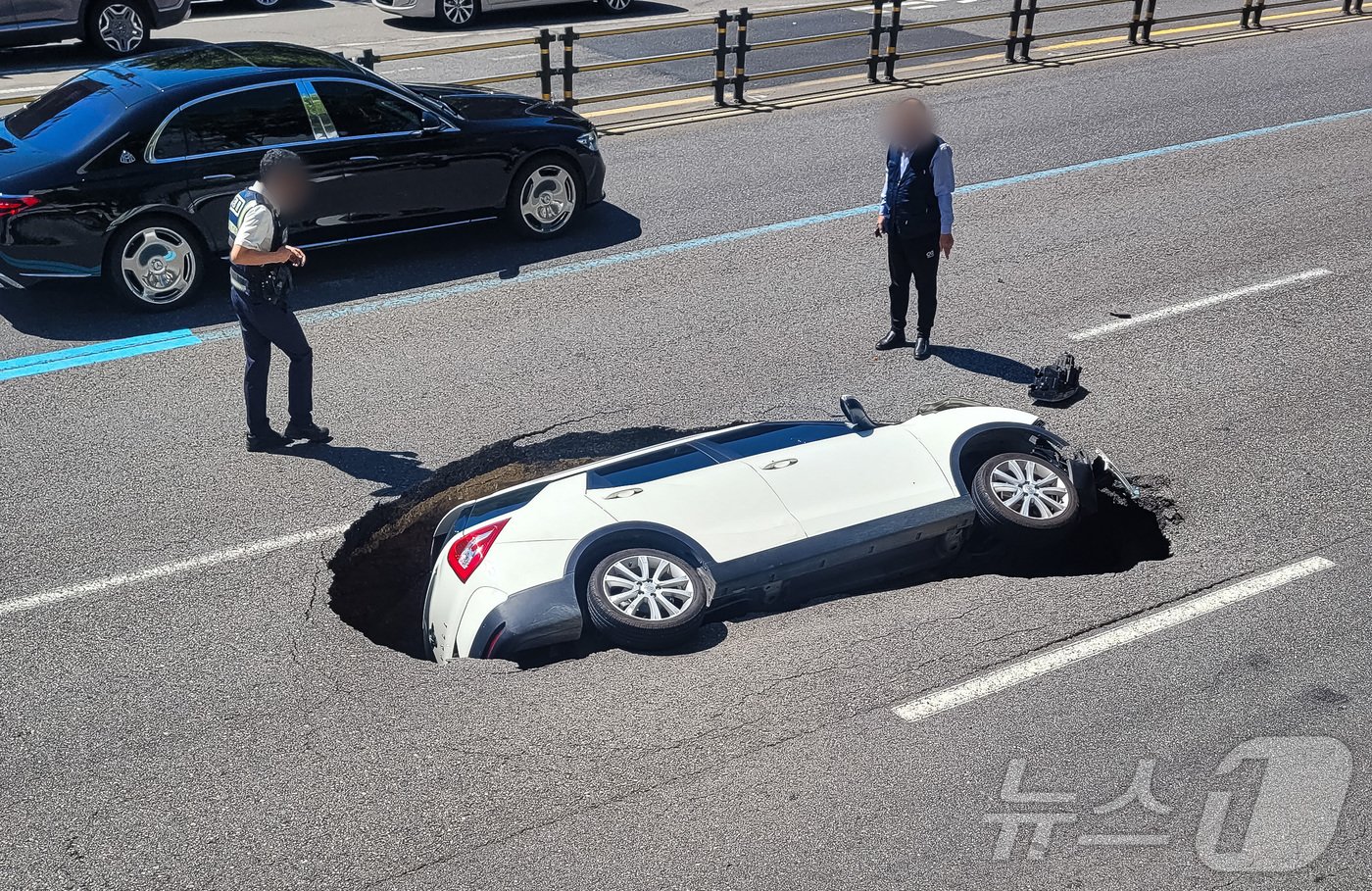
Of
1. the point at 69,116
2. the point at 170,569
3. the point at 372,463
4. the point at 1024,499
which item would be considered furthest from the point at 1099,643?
the point at 69,116

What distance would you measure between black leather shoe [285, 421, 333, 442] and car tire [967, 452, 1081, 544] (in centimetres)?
392

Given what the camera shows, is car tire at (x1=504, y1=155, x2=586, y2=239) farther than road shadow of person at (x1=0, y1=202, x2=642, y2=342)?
Yes

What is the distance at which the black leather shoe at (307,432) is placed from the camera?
24.7ft

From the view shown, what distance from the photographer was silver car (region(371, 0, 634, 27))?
19.6 metres

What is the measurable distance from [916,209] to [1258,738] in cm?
453

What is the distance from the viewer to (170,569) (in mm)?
6289

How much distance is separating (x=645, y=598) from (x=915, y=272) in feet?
13.5

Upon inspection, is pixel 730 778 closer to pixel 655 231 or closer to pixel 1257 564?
pixel 1257 564

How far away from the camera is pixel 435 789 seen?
15.5 feet

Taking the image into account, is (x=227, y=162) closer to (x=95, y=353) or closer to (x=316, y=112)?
(x=316, y=112)

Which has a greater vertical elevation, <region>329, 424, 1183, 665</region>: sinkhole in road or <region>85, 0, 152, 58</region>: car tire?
<region>85, 0, 152, 58</region>: car tire

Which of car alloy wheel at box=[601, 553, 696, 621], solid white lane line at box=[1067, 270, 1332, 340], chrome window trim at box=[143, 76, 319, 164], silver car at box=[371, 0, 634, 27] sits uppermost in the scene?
silver car at box=[371, 0, 634, 27]

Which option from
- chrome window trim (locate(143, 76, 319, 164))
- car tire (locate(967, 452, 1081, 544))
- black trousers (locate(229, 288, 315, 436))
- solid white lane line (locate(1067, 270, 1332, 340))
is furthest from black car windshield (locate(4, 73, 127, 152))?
solid white lane line (locate(1067, 270, 1332, 340))

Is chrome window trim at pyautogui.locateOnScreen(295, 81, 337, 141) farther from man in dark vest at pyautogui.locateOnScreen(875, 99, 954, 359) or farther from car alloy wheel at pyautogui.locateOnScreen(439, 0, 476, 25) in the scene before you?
car alloy wheel at pyautogui.locateOnScreen(439, 0, 476, 25)
